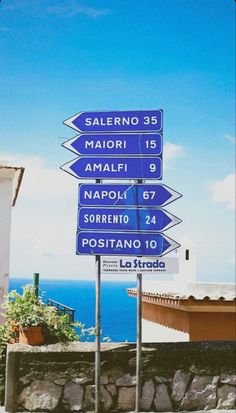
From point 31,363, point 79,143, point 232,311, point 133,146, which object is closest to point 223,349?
point 31,363

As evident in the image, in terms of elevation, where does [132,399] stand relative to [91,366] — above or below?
below

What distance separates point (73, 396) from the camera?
6.04 meters

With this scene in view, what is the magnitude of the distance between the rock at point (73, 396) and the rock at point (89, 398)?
5 cm

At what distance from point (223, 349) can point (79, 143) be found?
341 centimetres

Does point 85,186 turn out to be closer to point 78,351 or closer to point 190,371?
point 78,351

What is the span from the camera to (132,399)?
614 centimetres

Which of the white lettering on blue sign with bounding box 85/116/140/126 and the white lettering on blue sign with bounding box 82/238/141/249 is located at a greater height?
the white lettering on blue sign with bounding box 85/116/140/126

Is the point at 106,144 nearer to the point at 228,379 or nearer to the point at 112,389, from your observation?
the point at 112,389

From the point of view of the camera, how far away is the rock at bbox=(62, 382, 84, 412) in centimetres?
602

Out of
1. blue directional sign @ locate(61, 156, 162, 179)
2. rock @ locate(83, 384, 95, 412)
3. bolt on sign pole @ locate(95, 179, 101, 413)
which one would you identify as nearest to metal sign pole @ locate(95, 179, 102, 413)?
bolt on sign pole @ locate(95, 179, 101, 413)

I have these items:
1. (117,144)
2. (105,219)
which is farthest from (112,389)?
(117,144)

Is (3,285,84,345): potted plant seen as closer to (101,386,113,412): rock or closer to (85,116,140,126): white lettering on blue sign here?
(101,386,113,412): rock

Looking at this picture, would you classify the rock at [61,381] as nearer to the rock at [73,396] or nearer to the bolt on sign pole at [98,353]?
the rock at [73,396]

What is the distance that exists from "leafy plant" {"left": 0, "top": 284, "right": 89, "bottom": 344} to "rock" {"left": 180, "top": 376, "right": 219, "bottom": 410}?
1731 millimetres
